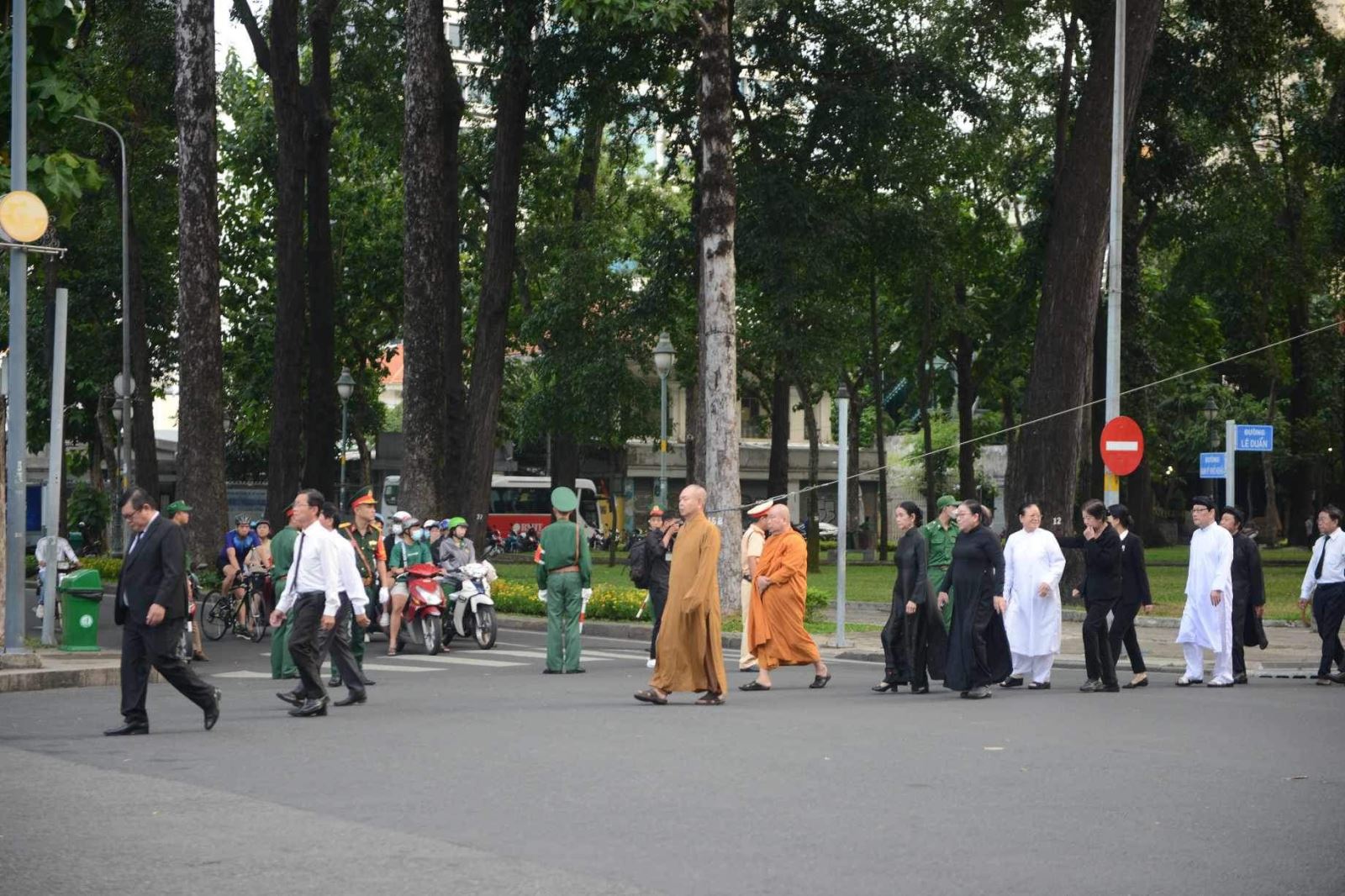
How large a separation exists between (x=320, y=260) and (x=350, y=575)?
1965cm

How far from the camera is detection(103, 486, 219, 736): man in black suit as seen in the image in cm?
1234

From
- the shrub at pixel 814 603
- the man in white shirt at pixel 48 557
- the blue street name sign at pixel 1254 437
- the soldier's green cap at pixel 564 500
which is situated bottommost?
the shrub at pixel 814 603

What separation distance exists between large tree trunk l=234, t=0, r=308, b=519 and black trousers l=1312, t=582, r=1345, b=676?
19.5 meters

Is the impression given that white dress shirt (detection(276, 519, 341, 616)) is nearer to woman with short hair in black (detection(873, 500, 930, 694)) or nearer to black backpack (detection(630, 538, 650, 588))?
black backpack (detection(630, 538, 650, 588))

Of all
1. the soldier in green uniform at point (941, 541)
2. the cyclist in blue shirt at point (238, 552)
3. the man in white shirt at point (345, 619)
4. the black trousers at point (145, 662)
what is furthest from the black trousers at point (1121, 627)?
the cyclist in blue shirt at point (238, 552)

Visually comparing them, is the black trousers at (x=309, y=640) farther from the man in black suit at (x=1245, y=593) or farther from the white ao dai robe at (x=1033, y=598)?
the man in black suit at (x=1245, y=593)

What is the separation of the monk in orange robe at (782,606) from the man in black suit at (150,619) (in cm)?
560

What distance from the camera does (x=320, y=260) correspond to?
3288cm

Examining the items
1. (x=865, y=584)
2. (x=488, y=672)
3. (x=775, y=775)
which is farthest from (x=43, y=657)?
(x=865, y=584)

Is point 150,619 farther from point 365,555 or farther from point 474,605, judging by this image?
point 474,605

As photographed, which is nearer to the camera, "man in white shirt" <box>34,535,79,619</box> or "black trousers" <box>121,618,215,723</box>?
"black trousers" <box>121,618,215,723</box>

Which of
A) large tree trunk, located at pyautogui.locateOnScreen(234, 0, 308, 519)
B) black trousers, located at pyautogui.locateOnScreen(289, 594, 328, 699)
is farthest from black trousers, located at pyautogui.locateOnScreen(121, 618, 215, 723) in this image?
large tree trunk, located at pyautogui.locateOnScreen(234, 0, 308, 519)

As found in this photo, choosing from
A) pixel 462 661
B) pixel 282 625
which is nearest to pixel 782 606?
pixel 282 625

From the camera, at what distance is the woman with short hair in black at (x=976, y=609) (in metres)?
15.6
